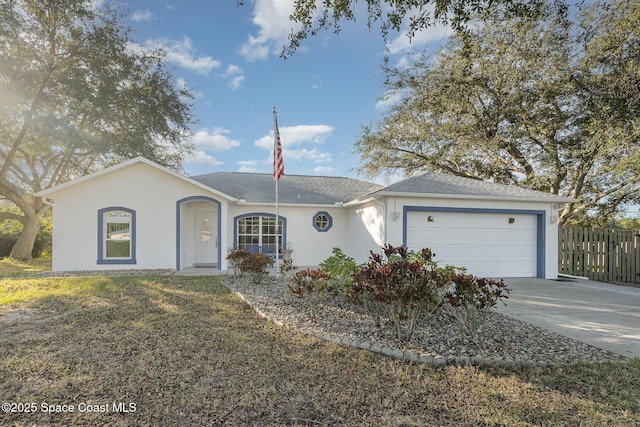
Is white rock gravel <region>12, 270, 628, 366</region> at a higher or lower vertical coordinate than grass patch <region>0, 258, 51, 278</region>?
higher

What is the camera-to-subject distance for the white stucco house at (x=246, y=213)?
10.5m

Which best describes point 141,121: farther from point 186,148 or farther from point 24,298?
point 24,298

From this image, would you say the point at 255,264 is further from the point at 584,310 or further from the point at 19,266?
the point at 19,266

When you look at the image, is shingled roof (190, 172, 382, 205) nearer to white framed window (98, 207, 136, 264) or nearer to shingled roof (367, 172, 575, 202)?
shingled roof (367, 172, 575, 202)

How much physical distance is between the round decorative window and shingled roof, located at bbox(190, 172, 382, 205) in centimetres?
61

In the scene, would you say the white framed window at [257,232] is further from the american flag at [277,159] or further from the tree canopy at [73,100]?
the tree canopy at [73,100]

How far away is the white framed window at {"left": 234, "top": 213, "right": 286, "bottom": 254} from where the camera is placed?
519 inches

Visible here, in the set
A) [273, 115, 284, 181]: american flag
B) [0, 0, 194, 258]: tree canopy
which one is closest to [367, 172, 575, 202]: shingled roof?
[273, 115, 284, 181]: american flag

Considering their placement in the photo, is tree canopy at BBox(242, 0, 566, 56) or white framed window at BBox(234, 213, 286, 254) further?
white framed window at BBox(234, 213, 286, 254)

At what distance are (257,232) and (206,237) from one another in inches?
83.2

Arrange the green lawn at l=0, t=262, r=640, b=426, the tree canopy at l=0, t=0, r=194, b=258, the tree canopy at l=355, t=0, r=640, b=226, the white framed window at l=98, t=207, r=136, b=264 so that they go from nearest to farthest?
the green lawn at l=0, t=262, r=640, b=426
the white framed window at l=98, t=207, r=136, b=264
the tree canopy at l=355, t=0, r=640, b=226
the tree canopy at l=0, t=0, r=194, b=258

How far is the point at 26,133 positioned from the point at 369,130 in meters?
18.4

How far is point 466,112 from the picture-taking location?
17250mm

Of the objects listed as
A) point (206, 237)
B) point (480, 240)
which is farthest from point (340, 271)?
point (206, 237)
